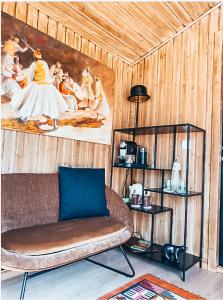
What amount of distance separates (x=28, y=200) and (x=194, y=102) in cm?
201

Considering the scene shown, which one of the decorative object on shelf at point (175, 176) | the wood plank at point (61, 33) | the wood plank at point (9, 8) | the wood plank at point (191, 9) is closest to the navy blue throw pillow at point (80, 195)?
the decorative object on shelf at point (175, 176)

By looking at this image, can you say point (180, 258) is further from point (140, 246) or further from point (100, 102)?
point (100, 102)

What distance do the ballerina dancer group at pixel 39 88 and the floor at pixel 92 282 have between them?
1.37m

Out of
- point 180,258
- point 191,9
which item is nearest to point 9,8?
point 191,9

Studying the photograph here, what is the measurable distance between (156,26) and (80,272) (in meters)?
2.69

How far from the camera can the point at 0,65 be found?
6.45 ft

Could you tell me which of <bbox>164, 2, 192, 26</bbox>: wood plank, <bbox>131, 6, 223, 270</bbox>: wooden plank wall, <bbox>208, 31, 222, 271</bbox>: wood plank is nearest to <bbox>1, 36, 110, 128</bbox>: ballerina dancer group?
<bbox>131, 6, 223, 270</bbox>: wooden plank wall

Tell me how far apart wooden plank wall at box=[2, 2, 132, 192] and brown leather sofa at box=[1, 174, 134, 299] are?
0.17 m

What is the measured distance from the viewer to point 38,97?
7.33ft

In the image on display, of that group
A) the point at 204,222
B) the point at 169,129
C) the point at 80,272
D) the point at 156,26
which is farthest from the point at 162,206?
the point at 156,26

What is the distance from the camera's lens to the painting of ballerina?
204 cm

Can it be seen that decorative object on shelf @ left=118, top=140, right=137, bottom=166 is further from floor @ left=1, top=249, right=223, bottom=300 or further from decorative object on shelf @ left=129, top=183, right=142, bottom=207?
floor @ left=1, top=249, right=223, bottom=300

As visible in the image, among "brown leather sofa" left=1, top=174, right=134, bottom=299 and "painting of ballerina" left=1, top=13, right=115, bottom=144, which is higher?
"painting of ballerina" left=1, top=13, right=115, bottom=144

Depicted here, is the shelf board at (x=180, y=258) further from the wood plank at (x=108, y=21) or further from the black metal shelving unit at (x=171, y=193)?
the wood plank at (x=108, y=21)
